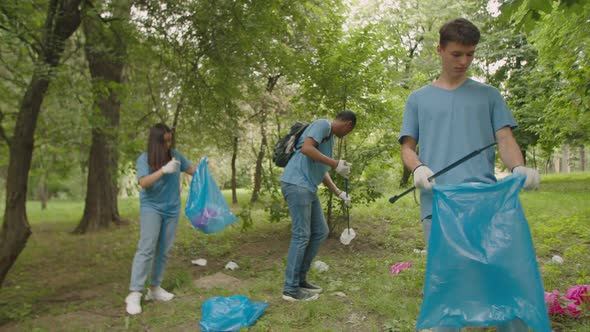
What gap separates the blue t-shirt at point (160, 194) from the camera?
393 centimetres

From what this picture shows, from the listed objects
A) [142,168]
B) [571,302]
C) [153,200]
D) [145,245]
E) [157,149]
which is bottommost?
[571,302]

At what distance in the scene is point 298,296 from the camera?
383cm

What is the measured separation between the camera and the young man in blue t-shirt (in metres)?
1.94

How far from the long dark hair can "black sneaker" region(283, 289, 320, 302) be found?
5.15ft

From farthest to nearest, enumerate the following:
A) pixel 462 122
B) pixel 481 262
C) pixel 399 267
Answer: pixel 399 267 < pixel 462 122 < pixel 481 262

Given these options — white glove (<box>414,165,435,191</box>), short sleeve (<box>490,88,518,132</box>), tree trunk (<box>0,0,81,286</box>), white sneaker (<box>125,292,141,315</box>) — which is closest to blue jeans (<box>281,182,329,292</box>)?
white sneaker (<box>125,292,141,315</box>)

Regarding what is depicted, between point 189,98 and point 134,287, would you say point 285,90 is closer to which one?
point 189,98

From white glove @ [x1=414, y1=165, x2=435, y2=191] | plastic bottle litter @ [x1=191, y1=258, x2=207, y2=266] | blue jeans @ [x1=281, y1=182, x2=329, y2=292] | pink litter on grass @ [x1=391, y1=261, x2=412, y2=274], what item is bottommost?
plastic bottle litter @ [x1=191, y1=258, x2=207, y2=266]

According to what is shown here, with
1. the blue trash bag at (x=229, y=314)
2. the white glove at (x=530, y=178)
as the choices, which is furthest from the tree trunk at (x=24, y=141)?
the white glove at (x=530, y=178)

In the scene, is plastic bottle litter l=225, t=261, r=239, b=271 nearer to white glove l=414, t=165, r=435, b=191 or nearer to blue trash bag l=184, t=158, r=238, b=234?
blue trash bag l=184, t=158, r=238, b=234

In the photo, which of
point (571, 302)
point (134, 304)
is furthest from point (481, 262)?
point (134, 304)

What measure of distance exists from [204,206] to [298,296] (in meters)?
1.26

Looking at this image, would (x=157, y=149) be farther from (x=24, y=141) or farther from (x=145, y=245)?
(x=24, y=141)

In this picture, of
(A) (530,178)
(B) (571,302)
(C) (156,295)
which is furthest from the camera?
(C) (156,295)
